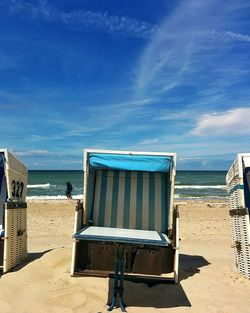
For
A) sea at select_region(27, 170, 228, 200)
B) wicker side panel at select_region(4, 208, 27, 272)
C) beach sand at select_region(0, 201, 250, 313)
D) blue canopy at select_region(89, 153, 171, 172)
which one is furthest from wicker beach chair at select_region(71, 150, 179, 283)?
sea at select_region(27, 170, 228, 200)

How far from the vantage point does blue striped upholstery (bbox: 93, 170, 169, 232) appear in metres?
7.95

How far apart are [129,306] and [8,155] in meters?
3.52

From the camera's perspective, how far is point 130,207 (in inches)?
317

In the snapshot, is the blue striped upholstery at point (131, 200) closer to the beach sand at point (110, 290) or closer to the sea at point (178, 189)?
the beach sand at point (110, 290)

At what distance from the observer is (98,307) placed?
17.7 feet

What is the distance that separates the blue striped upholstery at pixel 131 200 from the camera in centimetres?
795

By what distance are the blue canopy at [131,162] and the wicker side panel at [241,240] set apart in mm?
1566

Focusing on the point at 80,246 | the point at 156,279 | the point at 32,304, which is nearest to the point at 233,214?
the point at 156,279

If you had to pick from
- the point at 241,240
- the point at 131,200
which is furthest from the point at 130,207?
the point at 241,240

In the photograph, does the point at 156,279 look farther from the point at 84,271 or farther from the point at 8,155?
the point at 8,155

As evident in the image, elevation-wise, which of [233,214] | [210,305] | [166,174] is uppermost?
[166,174]

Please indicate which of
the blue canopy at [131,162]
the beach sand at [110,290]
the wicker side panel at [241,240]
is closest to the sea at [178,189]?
the beach sand at [110,290]

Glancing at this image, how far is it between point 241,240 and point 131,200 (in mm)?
2284

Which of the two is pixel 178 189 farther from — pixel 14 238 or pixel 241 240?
pixel 14 238
